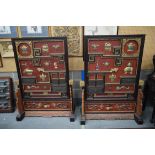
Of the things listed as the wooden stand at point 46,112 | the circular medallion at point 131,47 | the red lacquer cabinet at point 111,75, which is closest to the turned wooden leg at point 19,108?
the wooden stand at point 46,112

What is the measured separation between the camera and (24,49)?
281 centimetres

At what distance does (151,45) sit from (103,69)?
3.20 feet

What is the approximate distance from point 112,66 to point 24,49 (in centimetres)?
130

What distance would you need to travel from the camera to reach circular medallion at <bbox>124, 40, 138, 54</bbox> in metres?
2.71

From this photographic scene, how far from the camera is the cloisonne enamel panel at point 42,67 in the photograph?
9.13 ft

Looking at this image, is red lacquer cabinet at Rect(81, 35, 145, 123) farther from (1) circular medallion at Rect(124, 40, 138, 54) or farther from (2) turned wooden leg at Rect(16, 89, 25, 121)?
(2) turned wooden leg at Rect(16, 89, 25, 121)

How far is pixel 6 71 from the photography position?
3.34 m

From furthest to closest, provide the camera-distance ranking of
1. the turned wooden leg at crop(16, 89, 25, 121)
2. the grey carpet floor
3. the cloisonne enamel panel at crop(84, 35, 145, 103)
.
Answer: the turned wooden leg at crop(16, 89, 25, 121) < the grey carpet floor < the cloisonne enamel panel at crop(84, 35, 145, 103)

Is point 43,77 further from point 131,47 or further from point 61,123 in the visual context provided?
point 131,47

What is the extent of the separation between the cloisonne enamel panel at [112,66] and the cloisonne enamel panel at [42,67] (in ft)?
1.19

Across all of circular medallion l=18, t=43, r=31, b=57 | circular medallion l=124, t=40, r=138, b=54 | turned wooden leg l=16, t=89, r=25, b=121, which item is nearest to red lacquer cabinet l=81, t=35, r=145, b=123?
circular medallion l=124, t=40, r=138, b=54

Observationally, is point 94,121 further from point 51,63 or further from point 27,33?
point 27,33

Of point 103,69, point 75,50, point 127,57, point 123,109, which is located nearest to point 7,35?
point 75,50

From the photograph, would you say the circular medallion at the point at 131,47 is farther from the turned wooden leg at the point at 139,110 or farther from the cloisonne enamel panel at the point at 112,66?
the turned wooden leg at the point at 139,110
